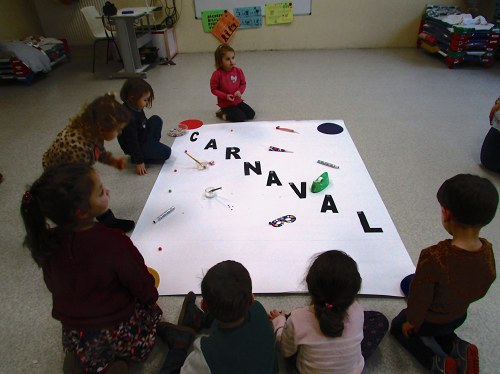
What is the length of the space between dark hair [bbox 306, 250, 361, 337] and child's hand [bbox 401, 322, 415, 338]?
0.34 metres

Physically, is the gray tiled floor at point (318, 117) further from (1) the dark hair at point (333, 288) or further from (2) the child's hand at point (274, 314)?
(1) the dark hair at point (333, 288)

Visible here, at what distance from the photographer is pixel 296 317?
98cm

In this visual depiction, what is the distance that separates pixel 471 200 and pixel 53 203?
39.2 inches

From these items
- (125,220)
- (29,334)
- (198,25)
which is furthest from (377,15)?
(29,334)

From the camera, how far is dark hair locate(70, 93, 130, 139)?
146 centimetres

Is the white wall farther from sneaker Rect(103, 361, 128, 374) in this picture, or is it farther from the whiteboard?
sneaker Rect(103, 361, 128, 374)

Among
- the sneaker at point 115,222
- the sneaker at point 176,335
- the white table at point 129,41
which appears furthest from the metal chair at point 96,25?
the sneaker at point 176,335

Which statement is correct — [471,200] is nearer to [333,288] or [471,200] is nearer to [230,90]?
[333,288]

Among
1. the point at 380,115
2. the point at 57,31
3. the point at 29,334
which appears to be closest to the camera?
the point at 29,334

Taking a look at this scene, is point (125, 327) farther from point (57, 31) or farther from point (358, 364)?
point (57, 31)

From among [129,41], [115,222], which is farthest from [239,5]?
[115,222]

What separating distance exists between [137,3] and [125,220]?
3557 mm

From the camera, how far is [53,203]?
864 mm

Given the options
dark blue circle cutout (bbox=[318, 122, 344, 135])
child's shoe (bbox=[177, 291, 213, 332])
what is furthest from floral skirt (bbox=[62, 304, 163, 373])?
dark blue circle cutout (bbox=[318, 122, 344, 135])
